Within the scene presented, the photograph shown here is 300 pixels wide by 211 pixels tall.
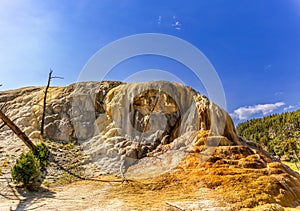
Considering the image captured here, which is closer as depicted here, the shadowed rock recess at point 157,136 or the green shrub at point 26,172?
the shadowed rock recess at point 157,136

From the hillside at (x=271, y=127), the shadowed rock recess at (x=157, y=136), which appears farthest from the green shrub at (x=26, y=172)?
the hillside at (x=271, y=127)

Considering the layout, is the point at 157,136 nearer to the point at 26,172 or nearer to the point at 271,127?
the point at 26,172

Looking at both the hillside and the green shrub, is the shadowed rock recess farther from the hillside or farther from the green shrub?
the hillside

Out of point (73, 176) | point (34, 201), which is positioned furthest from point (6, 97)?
point (34, 201)

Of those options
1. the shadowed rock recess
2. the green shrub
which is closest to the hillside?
the shadowed rock recess

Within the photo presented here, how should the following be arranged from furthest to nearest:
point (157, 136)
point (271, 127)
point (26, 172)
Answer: point (271, 127)
point (157, 136)
point (26, 172)

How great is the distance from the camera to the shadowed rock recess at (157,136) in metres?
12.2

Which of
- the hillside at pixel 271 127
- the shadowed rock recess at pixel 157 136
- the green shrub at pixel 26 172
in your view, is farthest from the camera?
the hillside at pixel 271 127

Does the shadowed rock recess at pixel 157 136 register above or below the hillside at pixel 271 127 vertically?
below

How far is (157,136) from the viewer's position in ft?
63.4

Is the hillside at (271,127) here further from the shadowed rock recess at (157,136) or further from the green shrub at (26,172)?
the green shrub at (26,172)

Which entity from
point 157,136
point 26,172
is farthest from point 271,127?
point 26,172

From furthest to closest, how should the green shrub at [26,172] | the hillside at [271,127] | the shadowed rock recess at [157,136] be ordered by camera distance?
the hillside at [271,127] → the green shrub at [26,172] → the shadowed rock recess at [157,136]

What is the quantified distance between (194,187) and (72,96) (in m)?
17.3
